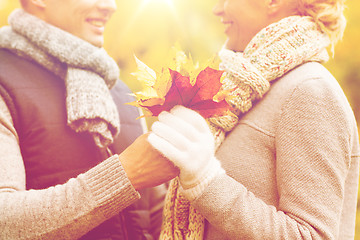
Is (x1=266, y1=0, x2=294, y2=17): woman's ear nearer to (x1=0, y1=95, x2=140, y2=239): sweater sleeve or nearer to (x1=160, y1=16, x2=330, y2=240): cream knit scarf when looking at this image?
(x1=160, y1=16, x2=330, y2=240): cream knit scarf

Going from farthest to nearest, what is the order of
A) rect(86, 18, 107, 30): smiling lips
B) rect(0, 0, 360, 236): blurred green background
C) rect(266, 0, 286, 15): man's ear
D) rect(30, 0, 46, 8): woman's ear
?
1. rect(0, 0, 360, 236): blurred green background
2. rect(86, 18, 107, 30): smiling lips
3. rect(30, 0, 46, 8): woman's ear
4. rect(266, 0, 286, 15): man's ear

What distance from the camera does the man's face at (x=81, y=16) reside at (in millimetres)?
1901

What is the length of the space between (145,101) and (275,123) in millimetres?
532

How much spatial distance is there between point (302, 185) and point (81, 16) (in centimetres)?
146

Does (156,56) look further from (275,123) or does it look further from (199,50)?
(275,123)

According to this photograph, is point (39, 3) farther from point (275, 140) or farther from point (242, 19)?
point (275, 140)

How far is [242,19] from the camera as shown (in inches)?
64.0

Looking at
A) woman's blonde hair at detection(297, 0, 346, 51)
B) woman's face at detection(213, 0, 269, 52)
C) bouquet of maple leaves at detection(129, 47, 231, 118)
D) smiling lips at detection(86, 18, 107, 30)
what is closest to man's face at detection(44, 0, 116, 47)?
smiling lips at detection(86, 18, 107, 30)

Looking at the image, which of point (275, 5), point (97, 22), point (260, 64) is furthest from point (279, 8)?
point (97, 22)

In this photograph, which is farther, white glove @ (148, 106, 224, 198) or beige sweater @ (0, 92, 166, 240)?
→ beige sweater @ (0, 92, 166, 240)

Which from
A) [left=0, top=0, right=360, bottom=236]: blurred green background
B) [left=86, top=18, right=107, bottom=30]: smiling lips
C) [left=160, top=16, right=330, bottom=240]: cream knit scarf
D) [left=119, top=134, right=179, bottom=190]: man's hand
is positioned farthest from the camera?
[left=0, top=0, right=360, bottom=236]: blurred green background

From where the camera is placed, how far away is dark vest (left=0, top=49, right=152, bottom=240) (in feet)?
5.31

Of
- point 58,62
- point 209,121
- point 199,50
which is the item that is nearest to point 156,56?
point 199,50

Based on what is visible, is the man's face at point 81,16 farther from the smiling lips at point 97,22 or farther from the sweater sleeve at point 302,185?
the sweater sleeve at point 302,185
